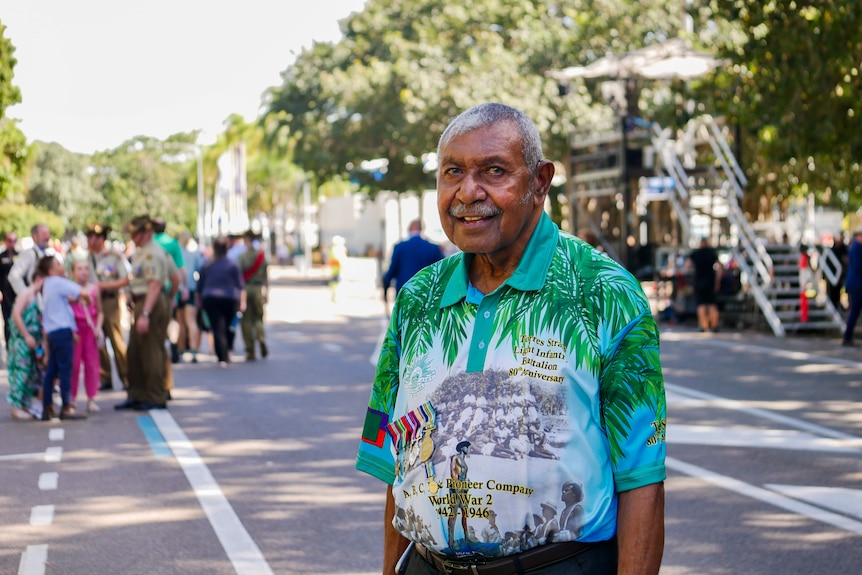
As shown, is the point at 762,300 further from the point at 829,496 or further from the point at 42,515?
the point at 42,515

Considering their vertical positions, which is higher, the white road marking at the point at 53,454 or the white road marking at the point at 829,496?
the white road marking at the point at 829,496

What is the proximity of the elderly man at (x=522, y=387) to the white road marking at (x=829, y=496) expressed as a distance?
525cm

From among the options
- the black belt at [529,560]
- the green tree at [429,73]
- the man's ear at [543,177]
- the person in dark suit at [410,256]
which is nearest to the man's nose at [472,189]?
the man's ear at [543,177]

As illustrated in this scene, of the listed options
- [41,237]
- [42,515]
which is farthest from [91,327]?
[42,515]

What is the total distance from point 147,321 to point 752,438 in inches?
232

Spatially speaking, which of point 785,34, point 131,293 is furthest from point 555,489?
point 785,34

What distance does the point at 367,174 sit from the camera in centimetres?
4647

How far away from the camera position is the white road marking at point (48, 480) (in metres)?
8.83

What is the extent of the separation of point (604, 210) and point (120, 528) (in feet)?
80.9

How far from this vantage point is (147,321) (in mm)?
12609

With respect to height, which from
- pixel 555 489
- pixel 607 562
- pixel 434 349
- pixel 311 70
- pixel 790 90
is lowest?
pixel 607 562

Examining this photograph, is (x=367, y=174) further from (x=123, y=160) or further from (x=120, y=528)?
(x=123, y=160)

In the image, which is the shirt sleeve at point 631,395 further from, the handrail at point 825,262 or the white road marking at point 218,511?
the handrail at point 825,262

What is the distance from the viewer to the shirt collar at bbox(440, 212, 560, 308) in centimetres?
275
